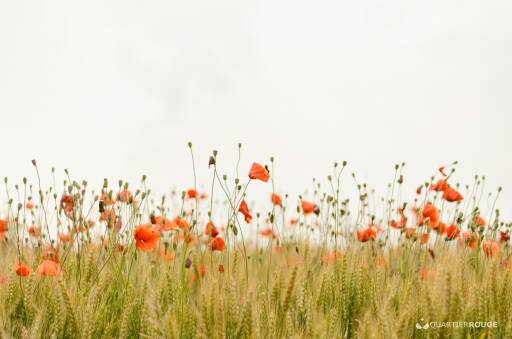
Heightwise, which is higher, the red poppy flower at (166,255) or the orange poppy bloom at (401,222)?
the orange poppy bloom at (401,222)

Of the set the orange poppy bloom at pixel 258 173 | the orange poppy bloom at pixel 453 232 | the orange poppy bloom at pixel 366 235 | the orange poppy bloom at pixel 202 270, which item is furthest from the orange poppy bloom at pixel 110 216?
the orange poppy bloom at pixel 453 232

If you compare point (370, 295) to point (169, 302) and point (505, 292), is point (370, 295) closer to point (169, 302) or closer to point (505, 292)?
point (505, 292)

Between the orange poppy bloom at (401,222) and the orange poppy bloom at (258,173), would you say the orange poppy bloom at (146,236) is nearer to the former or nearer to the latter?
the orange poppy bloom at (258,173)

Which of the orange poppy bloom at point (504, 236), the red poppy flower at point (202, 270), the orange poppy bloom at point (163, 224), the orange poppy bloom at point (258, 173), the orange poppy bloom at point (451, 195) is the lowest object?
the red poppy flower at point (202, 270)

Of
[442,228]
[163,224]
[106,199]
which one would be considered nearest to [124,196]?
[106,199]

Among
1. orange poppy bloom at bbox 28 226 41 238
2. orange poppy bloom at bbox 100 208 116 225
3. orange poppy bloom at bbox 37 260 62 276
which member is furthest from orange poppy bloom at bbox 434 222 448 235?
orange poppy bloom at bbox 28 226 41 238

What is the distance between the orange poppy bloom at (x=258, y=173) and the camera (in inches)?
122

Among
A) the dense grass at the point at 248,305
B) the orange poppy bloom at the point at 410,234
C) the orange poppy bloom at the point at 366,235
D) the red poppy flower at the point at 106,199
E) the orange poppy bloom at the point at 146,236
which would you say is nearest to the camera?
the dense grass at the point at 248,305

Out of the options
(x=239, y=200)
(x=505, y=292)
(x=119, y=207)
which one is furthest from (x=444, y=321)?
(x=119, y=207)

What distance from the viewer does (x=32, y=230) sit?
433 centimetres

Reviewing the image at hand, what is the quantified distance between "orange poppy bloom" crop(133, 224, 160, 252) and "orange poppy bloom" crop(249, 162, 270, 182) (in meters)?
0.59

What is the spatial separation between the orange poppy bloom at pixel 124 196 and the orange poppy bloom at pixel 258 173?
28.4 inches

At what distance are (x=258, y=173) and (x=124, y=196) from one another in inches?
32.5

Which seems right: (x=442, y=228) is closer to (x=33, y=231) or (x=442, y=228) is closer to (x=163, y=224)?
(x=163, y=224)
